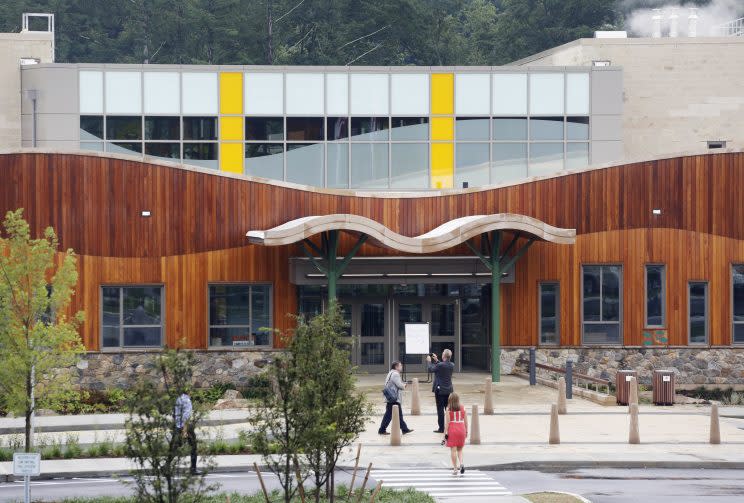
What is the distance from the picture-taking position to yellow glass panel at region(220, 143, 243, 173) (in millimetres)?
53812

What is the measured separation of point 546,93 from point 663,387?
19107 mm

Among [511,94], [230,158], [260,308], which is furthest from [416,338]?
[511,94]

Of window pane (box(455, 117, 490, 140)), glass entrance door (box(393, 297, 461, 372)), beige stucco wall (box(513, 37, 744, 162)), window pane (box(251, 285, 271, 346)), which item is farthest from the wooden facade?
beige stucco wall (box(513, 37, 744, 162))

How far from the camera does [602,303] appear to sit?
44.1m

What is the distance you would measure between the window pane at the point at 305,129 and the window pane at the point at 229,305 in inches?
512

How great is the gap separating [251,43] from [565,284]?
55.7 metres

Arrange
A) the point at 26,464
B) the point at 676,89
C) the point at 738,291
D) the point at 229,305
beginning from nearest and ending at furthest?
the point at 26,464, the point at 229,305, the point at 738,291, the point at 676,89

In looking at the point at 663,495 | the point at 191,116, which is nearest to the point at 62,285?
the point at 663,495

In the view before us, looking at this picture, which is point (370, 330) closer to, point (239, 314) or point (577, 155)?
point (239, 314)

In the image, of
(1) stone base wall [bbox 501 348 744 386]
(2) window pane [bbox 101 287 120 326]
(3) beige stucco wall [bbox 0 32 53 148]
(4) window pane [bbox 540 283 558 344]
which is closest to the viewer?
(2) window pane [bbox 101 287 120 326]

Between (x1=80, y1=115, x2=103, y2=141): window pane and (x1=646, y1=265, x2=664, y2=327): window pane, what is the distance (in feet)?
74.9

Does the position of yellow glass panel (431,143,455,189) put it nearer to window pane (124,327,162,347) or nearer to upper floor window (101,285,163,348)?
upper floor window (101,285,163,348)

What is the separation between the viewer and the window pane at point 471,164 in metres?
54.3

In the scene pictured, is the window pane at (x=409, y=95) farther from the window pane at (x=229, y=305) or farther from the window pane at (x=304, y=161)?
the window pane at (x=229, y=305)
